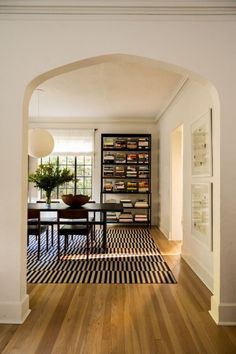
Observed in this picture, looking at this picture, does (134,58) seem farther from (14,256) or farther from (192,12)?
(14,256)

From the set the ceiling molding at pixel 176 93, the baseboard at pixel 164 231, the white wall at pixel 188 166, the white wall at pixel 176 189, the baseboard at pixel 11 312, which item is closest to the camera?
the baseboard at pixel 11 312

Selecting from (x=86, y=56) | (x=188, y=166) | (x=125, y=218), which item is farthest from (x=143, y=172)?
(x=86, y=56)

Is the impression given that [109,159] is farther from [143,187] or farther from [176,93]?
[176,93]

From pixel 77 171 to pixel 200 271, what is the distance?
182 inches

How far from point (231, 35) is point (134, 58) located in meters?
0.89

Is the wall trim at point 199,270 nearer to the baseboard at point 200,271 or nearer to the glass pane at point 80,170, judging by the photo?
the baseboard at point 200,271

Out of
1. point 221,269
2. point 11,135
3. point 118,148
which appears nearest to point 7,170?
point 11,135

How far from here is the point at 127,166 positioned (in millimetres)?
7516

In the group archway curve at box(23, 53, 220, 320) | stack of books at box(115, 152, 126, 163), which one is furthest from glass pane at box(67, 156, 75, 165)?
archway curve at box(23, 53, 220, 320)

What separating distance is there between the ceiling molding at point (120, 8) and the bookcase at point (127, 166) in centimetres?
481

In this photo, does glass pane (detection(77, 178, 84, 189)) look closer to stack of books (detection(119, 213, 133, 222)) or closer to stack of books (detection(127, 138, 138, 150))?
stack of books (detection(119, 213, 133, 222))

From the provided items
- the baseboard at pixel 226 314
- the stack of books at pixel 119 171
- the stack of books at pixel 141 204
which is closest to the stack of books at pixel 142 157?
the stack of books at pixel 119 171

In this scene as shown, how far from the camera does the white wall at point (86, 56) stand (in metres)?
2.60

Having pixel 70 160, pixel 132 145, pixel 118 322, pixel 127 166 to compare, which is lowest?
pixel 118 322
